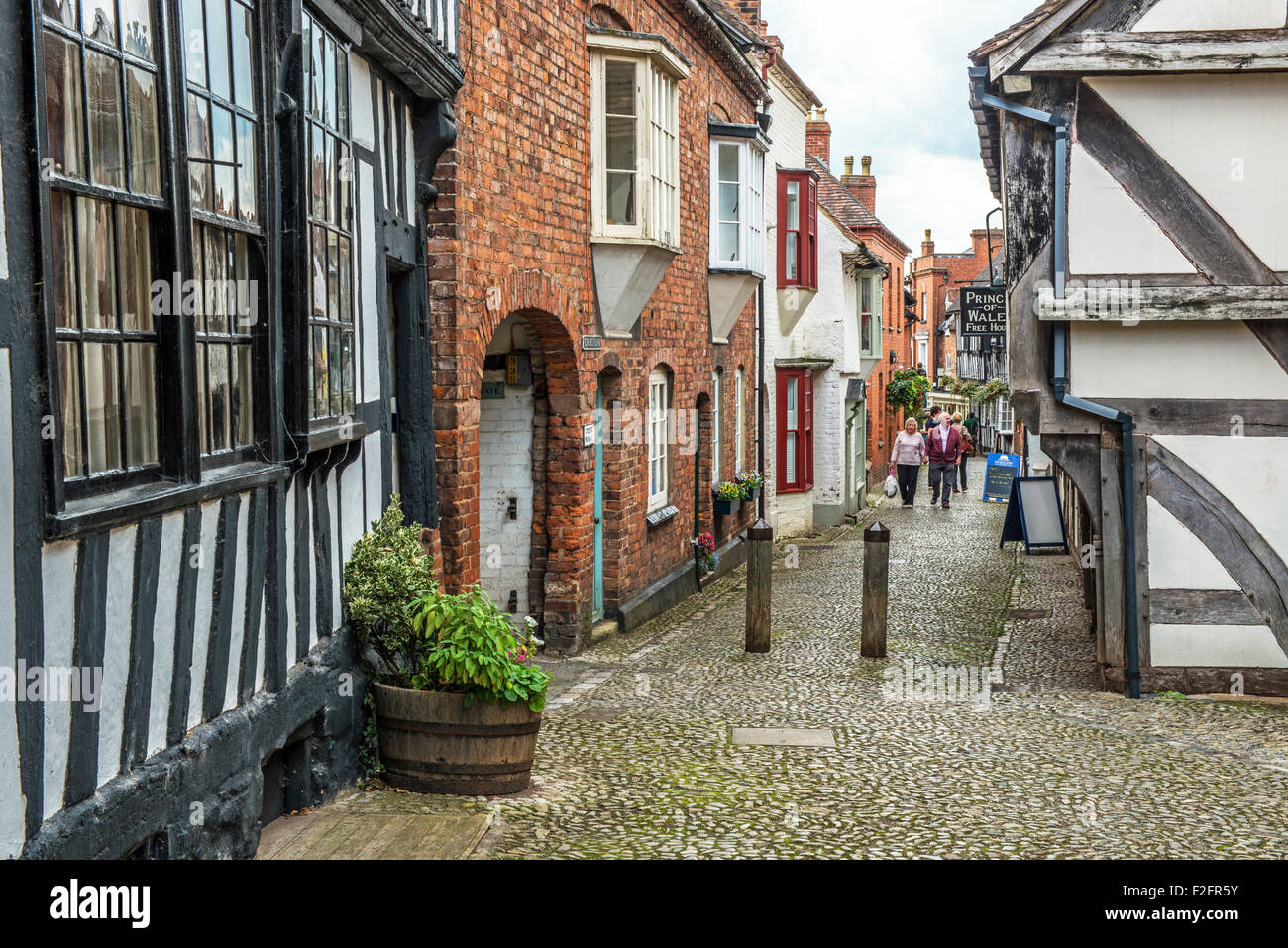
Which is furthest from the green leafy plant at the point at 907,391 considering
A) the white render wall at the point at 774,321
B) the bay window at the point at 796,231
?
the bay window at the point at 796,231

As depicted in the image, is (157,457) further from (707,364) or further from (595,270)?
(707,364)

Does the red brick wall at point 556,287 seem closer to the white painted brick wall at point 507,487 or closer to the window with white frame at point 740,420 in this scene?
the white painted brick wall at point 507,487

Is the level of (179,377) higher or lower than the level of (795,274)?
lower

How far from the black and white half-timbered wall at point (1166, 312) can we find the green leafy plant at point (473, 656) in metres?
4.97

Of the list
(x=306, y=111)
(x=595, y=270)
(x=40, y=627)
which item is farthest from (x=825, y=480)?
(x=40, y=627)

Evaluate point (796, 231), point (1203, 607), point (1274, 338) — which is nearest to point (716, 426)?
point (796, 231)

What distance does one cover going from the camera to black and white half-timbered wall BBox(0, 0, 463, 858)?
3.47 meters

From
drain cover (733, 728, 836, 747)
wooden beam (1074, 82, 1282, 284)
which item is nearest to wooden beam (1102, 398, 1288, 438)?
wooden beam (1074, 82, 1282, 284)

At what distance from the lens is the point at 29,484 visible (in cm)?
345

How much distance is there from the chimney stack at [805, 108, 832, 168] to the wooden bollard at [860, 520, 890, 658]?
19.4 metres

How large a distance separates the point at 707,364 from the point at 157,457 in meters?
11.9

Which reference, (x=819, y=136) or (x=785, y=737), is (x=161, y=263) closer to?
(x=785, y=737)

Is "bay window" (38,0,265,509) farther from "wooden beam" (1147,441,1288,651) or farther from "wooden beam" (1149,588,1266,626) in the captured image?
"wooden beam" (1149,588,1266,626)

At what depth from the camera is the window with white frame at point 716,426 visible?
646 inches
